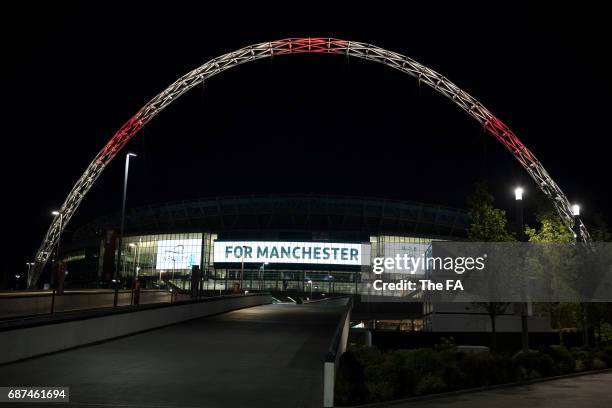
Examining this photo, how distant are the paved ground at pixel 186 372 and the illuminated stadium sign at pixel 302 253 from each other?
2899 inches

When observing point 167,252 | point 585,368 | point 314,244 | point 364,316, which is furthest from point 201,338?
point 167,252

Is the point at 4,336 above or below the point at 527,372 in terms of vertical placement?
above

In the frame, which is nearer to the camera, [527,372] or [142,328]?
[527,372]

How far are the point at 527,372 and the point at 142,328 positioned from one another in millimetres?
13995

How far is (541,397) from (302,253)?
81102mm

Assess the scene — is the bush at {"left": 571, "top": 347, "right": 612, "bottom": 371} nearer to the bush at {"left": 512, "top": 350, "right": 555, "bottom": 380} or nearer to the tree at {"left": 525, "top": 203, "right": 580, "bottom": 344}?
the bush at {"left": 512, "top": 350, "right": 555, "bottom": 380}

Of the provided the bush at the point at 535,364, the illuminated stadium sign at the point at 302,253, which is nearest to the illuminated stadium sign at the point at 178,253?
the illuminated stadium sign at the point at 302,253

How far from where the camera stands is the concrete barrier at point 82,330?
14180 mm

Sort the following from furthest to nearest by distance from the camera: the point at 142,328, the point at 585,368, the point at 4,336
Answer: the point at 142,328, the point at 585,368, the point at 4,336

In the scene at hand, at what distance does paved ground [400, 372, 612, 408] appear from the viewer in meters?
12.7

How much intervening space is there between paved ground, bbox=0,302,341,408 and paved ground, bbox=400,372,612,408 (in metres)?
2.86

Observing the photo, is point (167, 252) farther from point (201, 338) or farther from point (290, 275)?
point (201, 338)

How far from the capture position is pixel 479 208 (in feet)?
102

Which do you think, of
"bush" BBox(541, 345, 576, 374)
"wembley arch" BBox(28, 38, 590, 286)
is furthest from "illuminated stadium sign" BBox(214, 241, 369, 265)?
"bush" BBox(541, 345, 576, 374)
